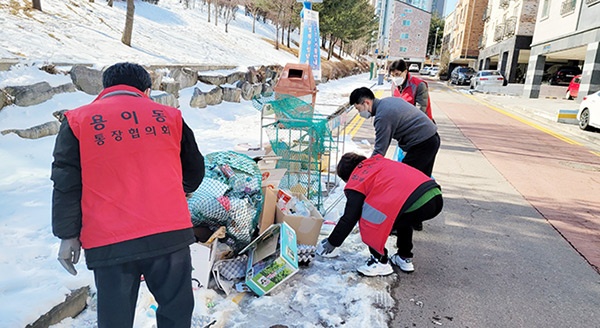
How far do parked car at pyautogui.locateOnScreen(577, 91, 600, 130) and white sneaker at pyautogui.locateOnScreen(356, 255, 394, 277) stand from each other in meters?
11.6

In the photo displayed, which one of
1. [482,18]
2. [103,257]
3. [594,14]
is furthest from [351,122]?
[482,18]

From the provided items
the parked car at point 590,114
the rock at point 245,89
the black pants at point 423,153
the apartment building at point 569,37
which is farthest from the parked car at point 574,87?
the black pants at point 423,153

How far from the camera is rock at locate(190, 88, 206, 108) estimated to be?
10242mm

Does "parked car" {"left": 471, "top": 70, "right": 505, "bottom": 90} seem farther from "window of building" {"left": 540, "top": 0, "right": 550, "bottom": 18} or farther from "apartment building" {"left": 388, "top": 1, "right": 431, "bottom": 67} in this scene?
"apartment building" {"left": 388, "top": 1, "right": 431, "bottom": 67}

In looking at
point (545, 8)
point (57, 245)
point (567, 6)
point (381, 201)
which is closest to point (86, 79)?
point (57, 245)

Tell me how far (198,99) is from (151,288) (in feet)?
29.0

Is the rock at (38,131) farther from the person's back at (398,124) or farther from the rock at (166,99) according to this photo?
the person's back at (398,124)

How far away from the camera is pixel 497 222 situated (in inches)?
198

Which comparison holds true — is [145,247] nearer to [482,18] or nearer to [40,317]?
[40,317]

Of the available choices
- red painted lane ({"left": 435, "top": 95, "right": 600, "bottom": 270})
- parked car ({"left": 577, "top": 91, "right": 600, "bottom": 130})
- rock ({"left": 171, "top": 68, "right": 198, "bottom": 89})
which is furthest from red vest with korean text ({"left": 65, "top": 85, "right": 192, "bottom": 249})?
parked car ({"left": 577, "top": 91, "right": 600, "bottom": 130})

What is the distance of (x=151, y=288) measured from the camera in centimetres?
207

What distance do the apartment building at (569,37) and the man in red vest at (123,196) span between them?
21877mm

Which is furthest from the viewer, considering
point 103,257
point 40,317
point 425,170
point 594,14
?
point 594,14

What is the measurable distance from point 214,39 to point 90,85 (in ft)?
42.8
